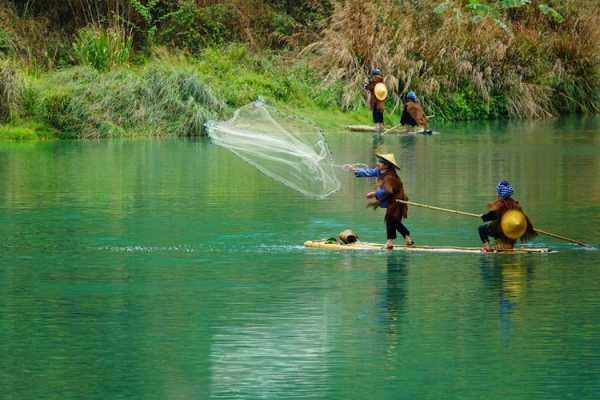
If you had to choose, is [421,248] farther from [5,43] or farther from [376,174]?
[5,43]

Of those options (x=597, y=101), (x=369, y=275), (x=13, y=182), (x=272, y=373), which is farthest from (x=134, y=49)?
(x=272, y=373)

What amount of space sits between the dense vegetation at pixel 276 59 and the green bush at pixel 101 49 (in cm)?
4

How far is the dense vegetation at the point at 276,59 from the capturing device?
33.3 m

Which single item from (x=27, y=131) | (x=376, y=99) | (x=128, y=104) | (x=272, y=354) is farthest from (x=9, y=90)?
(x=272, y=354)

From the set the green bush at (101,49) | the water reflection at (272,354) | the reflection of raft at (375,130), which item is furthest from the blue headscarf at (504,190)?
the green bush at (101,49)

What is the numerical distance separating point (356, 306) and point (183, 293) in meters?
1.66

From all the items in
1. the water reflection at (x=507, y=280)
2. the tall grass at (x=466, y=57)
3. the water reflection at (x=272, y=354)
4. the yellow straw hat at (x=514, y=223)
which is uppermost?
the tall grass at (x=466, y=57)

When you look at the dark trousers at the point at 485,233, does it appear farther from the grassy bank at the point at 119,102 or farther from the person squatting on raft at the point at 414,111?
the grassy bank at the point at 119,102

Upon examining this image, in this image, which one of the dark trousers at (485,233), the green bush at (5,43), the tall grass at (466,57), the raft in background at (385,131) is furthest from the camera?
the tall grass at (466,57)

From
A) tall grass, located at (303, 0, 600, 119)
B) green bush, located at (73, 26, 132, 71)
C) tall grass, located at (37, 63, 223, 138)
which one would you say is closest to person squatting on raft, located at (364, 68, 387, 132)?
tall grass, located at (37, 63, 223, 138)

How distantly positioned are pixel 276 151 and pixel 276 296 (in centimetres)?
414

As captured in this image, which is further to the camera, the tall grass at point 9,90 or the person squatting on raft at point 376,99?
the person squatting on raft at point 376,99

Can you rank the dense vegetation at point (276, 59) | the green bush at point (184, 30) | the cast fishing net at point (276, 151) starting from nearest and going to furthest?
the cast fishing net at point (276, 151)
the dense vegetation at point (276, 59)
the green bush at point (184, 30)

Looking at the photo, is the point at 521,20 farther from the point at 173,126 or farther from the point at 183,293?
the point at 183,293
